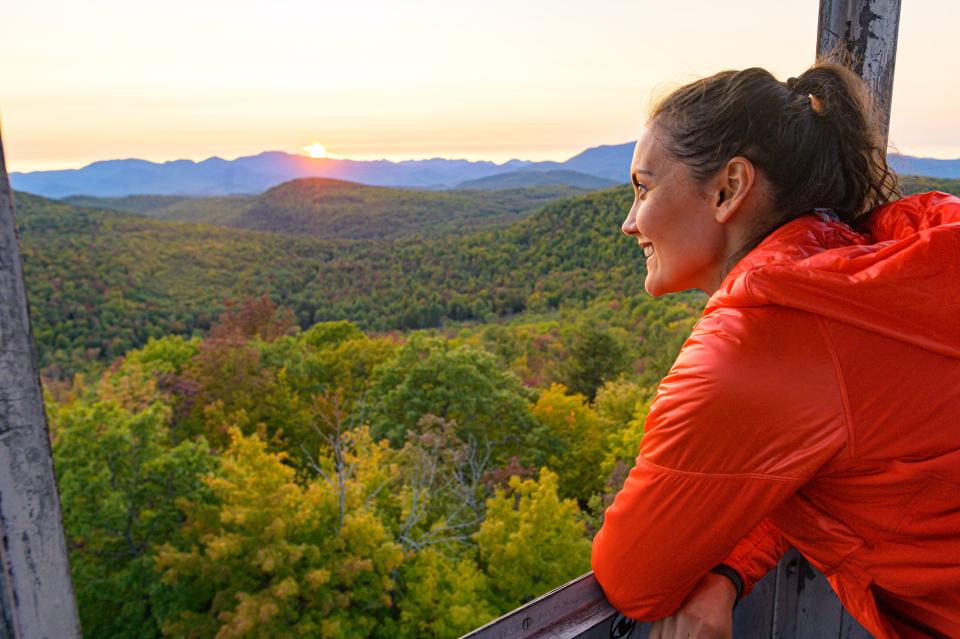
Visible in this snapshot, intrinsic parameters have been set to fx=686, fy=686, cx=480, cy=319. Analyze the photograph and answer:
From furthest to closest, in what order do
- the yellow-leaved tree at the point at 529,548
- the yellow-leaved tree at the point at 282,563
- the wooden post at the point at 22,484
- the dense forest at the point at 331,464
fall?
1. the yellow-leaved tree at the point at 529,548
2. the dense forest at the point at 331,464
3. the yellow-leaved tree at the point at 282,563
4. the wooden post at the point at 22,484

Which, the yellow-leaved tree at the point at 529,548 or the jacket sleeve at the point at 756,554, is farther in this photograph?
the yellow-leaved tree at the point at 529,548

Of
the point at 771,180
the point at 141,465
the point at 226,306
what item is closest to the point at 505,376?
the point at 141,465

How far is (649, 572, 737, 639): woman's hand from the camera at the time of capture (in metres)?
1.00

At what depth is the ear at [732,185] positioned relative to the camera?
43.5 inches

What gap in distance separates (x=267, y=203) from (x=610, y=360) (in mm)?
77649

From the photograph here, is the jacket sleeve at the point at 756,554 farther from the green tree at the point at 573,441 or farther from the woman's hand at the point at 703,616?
the green tree at the point at 573,441

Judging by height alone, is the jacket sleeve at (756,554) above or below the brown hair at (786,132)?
below

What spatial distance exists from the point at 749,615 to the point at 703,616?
0.35 meters

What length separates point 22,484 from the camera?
68cm

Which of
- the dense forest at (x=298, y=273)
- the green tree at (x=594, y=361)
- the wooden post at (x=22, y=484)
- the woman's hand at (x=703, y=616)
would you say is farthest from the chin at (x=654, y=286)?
the dense forest at (x=298, y=273)

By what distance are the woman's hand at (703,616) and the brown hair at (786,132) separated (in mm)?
551

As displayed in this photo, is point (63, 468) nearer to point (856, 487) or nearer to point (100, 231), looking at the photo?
point (856, 487)

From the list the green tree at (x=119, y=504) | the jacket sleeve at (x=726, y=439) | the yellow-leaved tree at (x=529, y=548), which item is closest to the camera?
the jacket sleeve at (x=726, y=439)

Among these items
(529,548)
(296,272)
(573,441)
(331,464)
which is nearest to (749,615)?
(529,548)
